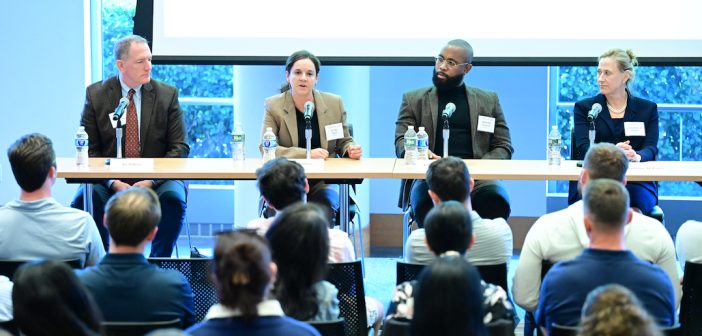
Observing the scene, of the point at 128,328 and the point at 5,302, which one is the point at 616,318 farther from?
the point at 5,302

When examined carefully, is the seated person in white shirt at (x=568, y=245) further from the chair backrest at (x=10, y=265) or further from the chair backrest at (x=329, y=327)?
the chair backrest at (x=10, y=265)

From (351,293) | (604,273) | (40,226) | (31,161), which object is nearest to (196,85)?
(31,161)

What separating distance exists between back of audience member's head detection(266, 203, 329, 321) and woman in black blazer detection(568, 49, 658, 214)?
273 cm

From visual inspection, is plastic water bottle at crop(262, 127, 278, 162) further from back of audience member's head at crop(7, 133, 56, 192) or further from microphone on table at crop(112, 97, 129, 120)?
back of audience member's head at crop(7, 133, 56, 192)

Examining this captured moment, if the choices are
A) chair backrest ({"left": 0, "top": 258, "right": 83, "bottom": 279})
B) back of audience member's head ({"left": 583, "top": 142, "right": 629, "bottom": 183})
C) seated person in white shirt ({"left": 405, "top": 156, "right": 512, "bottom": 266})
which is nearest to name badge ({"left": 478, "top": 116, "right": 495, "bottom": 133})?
back of audience member's head ({"left": 583, "top": 142, "right": 629, "bottom": 183})

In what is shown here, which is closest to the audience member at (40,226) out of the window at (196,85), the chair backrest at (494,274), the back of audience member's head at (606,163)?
the chair backrest at (494,274)

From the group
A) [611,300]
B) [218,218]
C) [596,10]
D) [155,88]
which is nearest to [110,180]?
[155,88]

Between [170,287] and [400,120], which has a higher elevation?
[400,120]

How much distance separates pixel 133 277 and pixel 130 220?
163 millimetres

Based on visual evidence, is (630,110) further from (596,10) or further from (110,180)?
(110,180)

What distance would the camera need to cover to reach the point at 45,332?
1992 mm

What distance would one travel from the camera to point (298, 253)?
246cm

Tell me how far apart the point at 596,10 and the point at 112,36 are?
11.1 feet

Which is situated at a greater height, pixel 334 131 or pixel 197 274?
pixel 334 131
